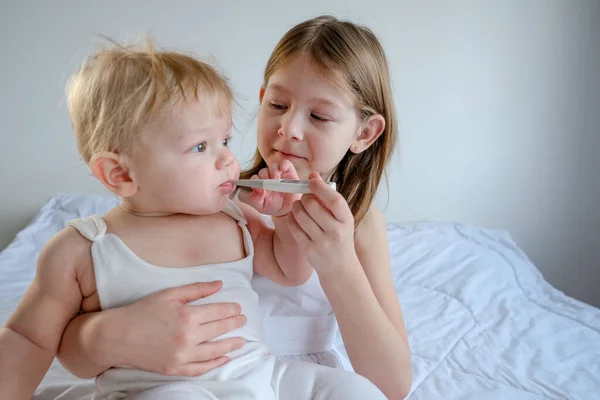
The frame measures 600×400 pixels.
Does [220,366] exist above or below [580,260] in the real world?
above

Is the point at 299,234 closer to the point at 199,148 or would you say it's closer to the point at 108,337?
the point at 199,148

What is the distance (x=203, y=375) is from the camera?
806mm

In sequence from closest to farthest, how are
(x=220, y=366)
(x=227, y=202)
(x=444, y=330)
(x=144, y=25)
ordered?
(x=220, y=366), (x=227, y=202), (x=444, y=330), (x=144, y=25)

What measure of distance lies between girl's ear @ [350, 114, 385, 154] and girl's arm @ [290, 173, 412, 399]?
232 millimetres

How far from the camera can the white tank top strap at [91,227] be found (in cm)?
83

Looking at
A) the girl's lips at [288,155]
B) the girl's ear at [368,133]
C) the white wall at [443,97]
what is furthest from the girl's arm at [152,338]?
the white wall at [443,97]

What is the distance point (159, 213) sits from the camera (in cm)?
90

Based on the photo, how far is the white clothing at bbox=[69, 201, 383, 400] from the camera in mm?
805

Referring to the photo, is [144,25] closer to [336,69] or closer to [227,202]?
[336,69]

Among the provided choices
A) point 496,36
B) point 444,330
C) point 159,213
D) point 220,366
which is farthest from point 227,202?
point 496,36

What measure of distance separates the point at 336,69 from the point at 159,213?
0.42 m

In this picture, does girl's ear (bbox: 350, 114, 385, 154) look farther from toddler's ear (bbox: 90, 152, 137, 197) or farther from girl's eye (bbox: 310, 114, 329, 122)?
toddler's ear (bbox: 90, 152, 137, 197)

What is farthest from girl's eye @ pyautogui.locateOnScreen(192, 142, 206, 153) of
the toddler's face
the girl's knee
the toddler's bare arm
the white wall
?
the white wall

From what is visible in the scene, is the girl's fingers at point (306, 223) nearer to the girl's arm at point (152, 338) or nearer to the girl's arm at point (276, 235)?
the girl's arm at point (276, 235)
